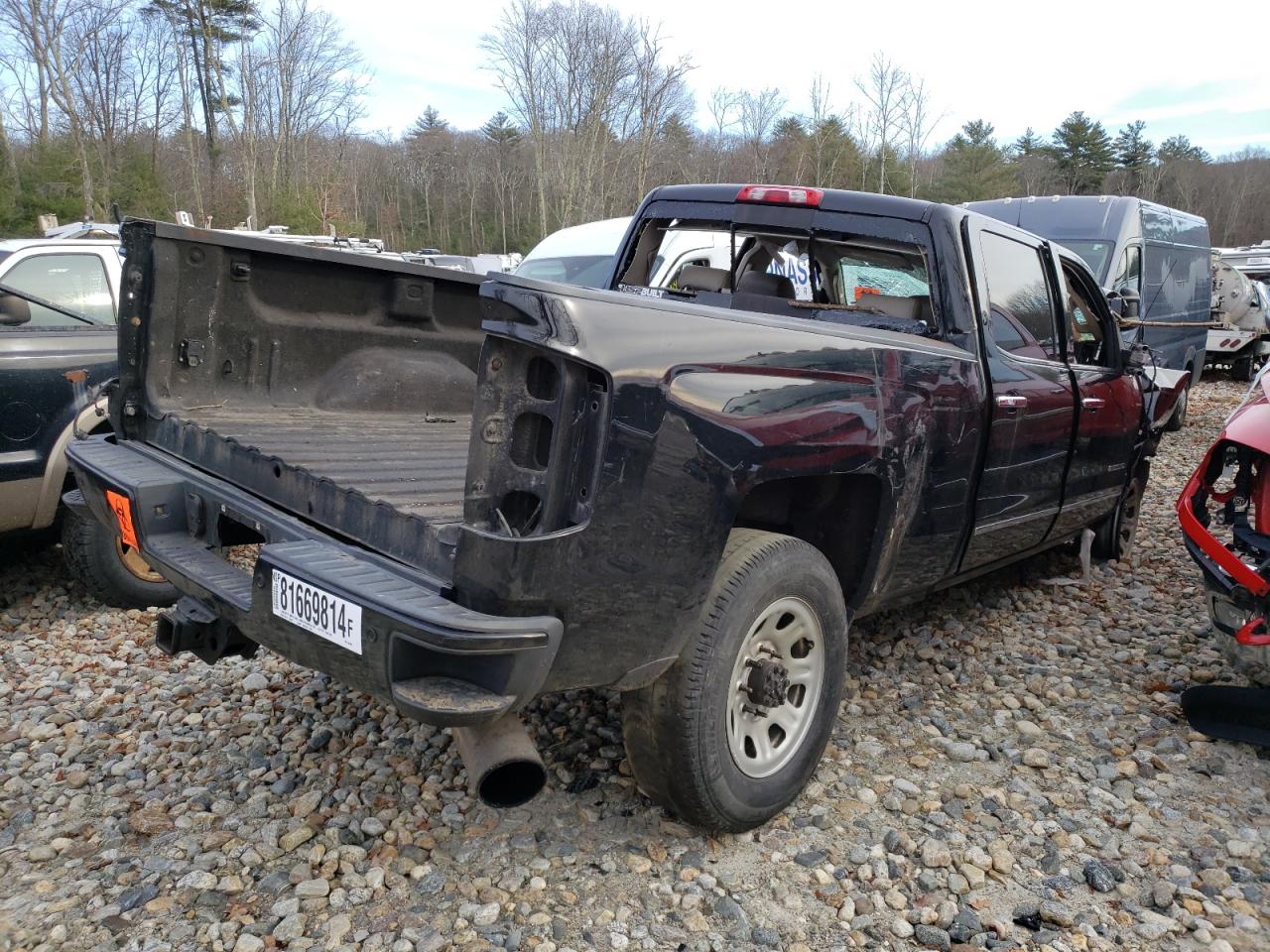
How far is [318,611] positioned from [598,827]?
1174 mm

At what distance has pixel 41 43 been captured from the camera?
2731 cm

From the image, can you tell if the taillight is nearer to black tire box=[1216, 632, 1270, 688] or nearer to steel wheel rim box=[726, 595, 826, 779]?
steel wheel rim box=[726, 595, 826, 779]

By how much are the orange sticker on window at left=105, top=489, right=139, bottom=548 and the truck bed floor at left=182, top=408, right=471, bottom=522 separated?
13.9 inches

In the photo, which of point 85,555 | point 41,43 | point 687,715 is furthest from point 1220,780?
point 41,43

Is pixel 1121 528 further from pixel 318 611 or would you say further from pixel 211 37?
pixel 211 37

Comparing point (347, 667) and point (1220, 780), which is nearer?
point (347, 667)

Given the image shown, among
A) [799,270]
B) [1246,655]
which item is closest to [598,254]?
[799,270]

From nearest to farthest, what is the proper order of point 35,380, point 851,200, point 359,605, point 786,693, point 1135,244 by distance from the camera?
point 359,605, point 786,693, point 851,200, point 35,380, point 1135,244

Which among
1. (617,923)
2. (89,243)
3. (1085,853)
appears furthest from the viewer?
(89,243)

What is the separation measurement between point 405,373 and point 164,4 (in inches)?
1502

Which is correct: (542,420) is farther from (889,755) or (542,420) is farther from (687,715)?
(889,755)

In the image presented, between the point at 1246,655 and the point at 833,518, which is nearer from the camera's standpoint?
the point at 833,518

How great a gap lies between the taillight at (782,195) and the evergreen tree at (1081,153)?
189 feet

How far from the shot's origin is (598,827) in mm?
2875
